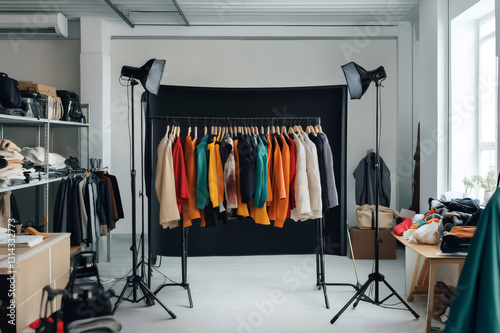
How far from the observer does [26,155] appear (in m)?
3.95

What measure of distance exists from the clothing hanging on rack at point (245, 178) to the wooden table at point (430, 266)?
35.5 inches

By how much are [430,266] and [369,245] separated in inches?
86.9

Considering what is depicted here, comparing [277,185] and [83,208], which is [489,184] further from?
[83,208]

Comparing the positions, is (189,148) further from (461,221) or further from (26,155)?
(461,221)

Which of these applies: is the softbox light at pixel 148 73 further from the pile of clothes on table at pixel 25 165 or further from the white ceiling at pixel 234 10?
the white ceiling at pixel 234 10

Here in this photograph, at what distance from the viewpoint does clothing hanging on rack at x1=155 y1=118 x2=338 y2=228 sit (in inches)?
135

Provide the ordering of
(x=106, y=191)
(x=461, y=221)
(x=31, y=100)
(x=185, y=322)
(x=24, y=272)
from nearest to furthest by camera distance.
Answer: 1. (x=24, y=272)
2. (x=461, y=221)
3. (x=185, y=322)
4. (x=31, y=100)
5. (x=106, y=191)

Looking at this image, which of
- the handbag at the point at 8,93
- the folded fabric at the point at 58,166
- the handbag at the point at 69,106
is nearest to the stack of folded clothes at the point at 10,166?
the handbag at the point at 8,93

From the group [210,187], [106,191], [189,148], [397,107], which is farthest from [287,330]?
[397,107]

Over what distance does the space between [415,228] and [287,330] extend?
1.42m

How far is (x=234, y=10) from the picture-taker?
507cm

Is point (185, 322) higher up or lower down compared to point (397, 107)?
lower down

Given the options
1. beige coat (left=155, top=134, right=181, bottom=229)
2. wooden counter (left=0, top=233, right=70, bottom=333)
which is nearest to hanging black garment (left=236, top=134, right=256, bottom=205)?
beige coat (left=155, top=134, right=181, bottom=229)

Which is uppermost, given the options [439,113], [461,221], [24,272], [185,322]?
[439,113]
